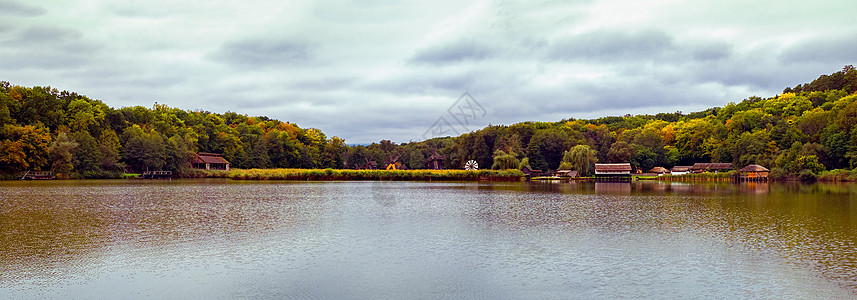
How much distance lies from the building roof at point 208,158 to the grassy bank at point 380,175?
12355mm

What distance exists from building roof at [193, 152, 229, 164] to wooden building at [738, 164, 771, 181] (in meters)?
76.7

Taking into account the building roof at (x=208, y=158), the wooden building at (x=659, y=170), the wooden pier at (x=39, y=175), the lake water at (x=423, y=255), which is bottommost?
the lake water at (x=423, y=255)

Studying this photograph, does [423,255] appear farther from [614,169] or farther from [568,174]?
[568,174]

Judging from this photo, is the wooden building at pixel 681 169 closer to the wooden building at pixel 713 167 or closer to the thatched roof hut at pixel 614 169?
the wooden building at pixel 713 167

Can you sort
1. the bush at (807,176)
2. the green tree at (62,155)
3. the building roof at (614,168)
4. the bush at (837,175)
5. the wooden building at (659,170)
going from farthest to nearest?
the wooden building at (659,170) → the building roof at (614,168) → the bush at (807,176) → the green tree at (62,155) → the bush at (837,175)

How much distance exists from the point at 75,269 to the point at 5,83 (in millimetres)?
75528

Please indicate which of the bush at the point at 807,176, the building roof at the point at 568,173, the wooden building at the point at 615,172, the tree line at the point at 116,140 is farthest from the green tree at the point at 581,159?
the tree line at the point at 116,140

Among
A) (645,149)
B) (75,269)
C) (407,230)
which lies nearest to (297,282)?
(75,269)

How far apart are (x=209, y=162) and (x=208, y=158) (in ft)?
3.18

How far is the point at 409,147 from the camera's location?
129375 mm

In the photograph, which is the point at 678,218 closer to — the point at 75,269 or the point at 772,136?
the point at 75,269

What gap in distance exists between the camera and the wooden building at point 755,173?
235 ft

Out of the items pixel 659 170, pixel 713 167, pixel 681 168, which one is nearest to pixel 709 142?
pixel 681 168

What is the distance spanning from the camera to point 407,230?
18359 mm
